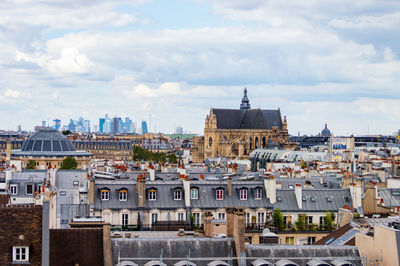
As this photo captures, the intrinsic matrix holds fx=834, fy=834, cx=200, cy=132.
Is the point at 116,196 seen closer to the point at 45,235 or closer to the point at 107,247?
the point at 107,247

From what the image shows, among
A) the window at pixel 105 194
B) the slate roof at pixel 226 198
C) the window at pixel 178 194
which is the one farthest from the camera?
the slate roof at pixel 226 198

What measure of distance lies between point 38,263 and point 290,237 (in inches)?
1110

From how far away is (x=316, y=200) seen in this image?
60.4m

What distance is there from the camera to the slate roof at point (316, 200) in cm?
5925

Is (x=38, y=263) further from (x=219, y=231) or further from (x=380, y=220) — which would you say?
(x=380, y=220)

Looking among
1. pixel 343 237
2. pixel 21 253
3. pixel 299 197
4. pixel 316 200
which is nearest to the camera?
pixel 21 253

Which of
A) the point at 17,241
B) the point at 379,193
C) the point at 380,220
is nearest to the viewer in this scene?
the point at 17,241

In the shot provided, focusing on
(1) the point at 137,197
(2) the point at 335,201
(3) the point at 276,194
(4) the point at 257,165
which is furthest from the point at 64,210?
(4) the point at 257,165

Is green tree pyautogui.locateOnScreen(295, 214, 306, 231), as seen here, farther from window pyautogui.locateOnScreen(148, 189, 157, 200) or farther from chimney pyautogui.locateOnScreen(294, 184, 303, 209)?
window pyautogui.locateOnScreen(148, 189, 157, 200)

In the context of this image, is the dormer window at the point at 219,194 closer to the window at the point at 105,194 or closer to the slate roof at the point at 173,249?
the window at the point at 105,194

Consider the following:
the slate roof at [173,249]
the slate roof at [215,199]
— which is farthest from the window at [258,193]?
the slate roof at [173,249]

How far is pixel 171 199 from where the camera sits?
57.2 m

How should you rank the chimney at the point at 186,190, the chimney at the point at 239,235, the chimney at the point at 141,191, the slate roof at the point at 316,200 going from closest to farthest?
1. the chimney at the point at 239,235
2. the chimney at the point at 141,191
3. the chimney at the point at 186,190
4. the slate roof at the point at 316,200

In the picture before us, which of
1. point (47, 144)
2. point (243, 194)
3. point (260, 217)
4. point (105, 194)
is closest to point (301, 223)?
point (260, 217)
